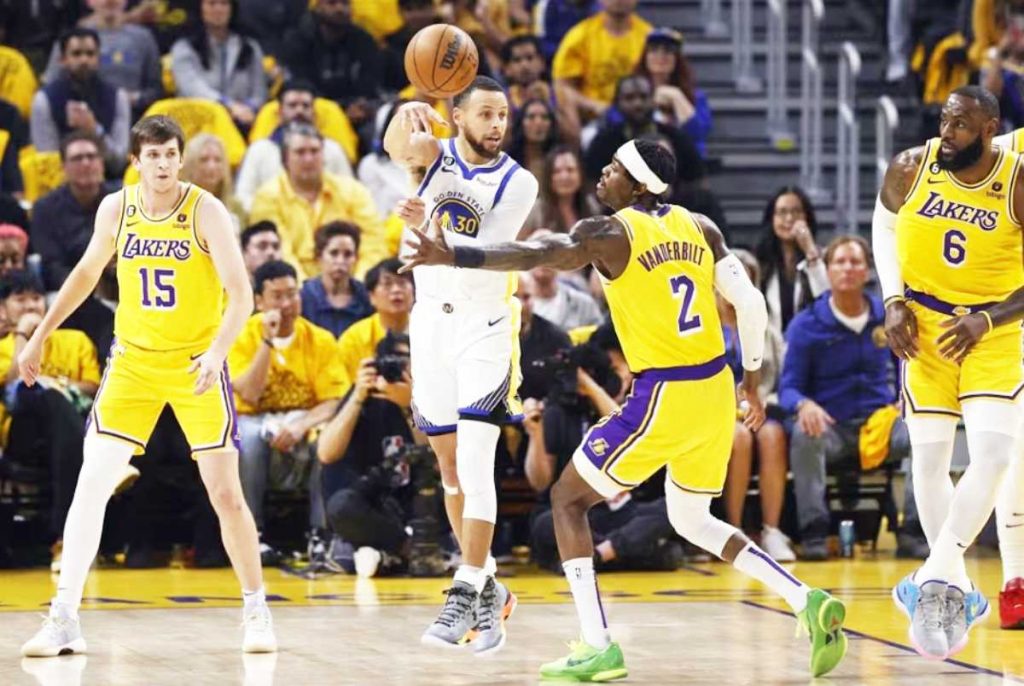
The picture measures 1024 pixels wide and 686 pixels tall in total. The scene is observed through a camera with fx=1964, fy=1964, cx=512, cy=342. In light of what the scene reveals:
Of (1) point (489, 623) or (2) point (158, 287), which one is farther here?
(2) point (158, 287)

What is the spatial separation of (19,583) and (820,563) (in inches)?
174

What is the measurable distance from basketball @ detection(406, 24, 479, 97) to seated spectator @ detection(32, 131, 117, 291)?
15.2 ft

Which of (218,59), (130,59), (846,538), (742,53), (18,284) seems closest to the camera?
(18,284)

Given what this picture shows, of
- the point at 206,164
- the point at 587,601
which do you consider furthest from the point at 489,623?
the point at 206,164

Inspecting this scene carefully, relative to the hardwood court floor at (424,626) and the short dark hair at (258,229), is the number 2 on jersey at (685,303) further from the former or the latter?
the short dark hair at (258,229)

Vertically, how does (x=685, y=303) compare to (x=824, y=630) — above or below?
above

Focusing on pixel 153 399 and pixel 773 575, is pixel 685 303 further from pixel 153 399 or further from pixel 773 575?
pixel 153 399

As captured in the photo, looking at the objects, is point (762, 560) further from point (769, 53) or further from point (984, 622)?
point (769, 53)

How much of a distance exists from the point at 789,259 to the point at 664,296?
5.39 meters

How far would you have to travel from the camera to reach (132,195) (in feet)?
26.1

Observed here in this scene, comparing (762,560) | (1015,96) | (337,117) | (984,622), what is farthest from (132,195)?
(1015,96)

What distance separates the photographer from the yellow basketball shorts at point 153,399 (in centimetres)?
783

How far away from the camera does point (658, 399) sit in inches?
289

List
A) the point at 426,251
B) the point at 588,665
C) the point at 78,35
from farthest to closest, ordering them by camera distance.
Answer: the point at 78,35
the point at 588,665
the point at 426,251
